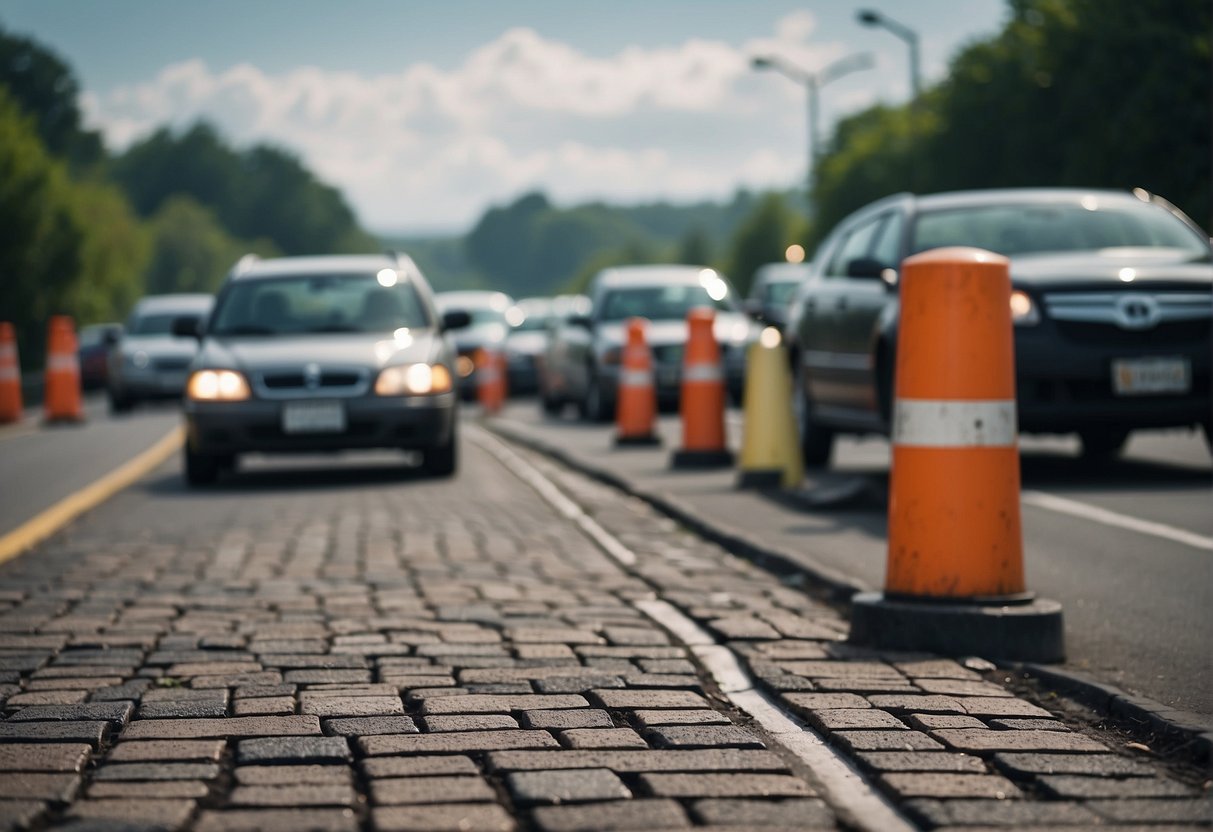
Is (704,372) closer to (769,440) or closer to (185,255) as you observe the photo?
(769,440)

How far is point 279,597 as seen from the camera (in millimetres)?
7066

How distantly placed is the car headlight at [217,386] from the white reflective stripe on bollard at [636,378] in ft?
13.9

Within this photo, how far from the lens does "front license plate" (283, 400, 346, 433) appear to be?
12.5 m

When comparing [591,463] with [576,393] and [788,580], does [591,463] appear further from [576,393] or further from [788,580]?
[576,393]

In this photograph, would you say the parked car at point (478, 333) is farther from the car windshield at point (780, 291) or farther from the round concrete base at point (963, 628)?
the round concrete base at point (963, 628)

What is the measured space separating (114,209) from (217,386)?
78540mm

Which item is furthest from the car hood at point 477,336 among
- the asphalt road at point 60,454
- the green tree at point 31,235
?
the green tree at point 31,235

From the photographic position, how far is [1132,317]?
1031 cm

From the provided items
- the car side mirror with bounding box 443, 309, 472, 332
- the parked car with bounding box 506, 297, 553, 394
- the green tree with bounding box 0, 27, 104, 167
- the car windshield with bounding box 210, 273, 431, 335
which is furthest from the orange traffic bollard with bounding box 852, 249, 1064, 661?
the green tree with bounding box 0, 27, 104, 167

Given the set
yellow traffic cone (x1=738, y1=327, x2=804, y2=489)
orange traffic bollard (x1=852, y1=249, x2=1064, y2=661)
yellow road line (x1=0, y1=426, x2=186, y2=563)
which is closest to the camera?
orange traffic bollard (x1=852, y1=249, x2=1064, y2=661)

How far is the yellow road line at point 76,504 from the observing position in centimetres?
912

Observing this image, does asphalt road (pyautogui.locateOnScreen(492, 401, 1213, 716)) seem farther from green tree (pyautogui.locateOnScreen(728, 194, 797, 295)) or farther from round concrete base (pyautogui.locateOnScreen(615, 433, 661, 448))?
green tree (pyautogui.locateOnScreen(728, 194, 797, 295))

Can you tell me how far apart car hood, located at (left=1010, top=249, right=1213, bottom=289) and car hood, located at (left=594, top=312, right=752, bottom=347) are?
1048 cm

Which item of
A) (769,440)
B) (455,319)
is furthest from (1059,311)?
(455,319)
